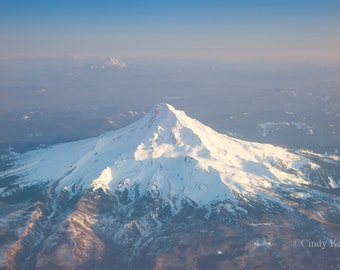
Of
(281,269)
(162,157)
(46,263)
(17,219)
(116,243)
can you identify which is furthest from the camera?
(162,157)

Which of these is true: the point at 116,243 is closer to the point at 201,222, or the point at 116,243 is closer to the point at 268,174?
the point at 201,222

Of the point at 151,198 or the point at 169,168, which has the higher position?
the point at 169,168

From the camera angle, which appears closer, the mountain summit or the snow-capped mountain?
the snow-capped mountain

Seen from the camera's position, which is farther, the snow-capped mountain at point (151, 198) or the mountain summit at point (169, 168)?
the mountain summit at point (169, 168)

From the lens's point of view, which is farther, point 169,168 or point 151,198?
point 169,168

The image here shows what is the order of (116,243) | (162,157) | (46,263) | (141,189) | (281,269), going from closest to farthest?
1. (281,269)
2. (46,263)
3. (116,243)
4. (141,189)
5. (162,157)

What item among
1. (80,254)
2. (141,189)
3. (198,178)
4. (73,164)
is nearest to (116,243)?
(80,254)

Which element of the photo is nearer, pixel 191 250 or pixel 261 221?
pixel 191 250

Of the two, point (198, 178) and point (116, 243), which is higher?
point (198, 178)
